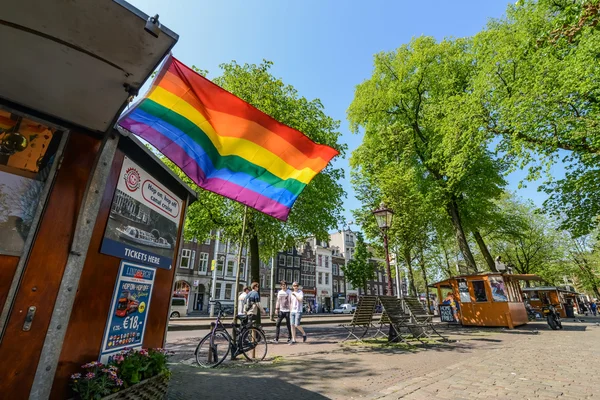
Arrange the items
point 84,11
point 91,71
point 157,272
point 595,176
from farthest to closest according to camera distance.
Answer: point 595,176 < point 157,272 < point 91,71 < point 84,11

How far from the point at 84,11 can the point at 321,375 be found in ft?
19.6

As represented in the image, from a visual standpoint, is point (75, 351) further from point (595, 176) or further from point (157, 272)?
point (595, 176)

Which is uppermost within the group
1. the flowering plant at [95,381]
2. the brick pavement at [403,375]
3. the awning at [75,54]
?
the awning at [75,54]

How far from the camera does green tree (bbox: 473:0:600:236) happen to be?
36.3 feet

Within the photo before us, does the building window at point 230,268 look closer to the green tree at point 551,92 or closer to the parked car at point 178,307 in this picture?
the parked car at point 178,307

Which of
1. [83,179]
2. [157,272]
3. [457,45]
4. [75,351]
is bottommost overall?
[75,351]

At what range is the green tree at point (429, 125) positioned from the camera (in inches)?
680

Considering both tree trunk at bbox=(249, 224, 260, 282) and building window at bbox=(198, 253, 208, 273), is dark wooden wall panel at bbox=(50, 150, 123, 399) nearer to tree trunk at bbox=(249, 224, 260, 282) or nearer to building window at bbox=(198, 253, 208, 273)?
tree trunk at bbox=(249, 224, 260, 282)

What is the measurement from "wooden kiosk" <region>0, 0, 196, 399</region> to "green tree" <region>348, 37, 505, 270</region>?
1601cm

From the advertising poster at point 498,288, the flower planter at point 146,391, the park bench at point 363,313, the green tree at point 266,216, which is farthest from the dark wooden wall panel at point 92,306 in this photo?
the advertising poster at point 498,288

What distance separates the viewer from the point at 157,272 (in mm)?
3893

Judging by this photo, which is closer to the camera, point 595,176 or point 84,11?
point 84,11

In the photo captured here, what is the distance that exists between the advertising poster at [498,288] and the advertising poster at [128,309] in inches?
642

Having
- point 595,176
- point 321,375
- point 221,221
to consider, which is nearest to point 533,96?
point 595,176
